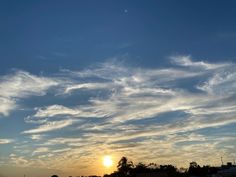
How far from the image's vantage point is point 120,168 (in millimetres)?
187875

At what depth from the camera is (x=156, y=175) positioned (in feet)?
406

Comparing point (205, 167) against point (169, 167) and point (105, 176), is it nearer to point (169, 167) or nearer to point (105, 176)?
point (169, 167)

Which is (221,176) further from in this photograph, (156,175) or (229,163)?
(229,163)

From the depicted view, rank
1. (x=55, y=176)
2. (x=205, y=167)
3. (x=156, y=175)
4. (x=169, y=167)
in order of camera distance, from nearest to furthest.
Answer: (x=156, y=175) < (x=55, y=176) < (x=205, y=167) < (x=169, y=167)

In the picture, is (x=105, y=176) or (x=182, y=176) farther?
(x=105, y=176)

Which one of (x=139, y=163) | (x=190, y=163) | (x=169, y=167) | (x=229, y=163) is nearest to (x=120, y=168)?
(x=139, y=163)

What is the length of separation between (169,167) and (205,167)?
2202cm

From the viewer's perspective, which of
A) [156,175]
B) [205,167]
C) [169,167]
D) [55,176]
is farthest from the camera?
[169,167]

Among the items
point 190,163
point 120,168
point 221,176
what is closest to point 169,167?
point 190,163

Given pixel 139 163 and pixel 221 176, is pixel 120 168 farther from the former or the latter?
Answer: pixel 221 176

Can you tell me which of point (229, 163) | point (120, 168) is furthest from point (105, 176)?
point (229, 163)

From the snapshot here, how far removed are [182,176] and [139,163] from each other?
41.2 meters

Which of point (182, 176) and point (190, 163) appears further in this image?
point (190, 163)

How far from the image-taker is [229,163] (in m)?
179
